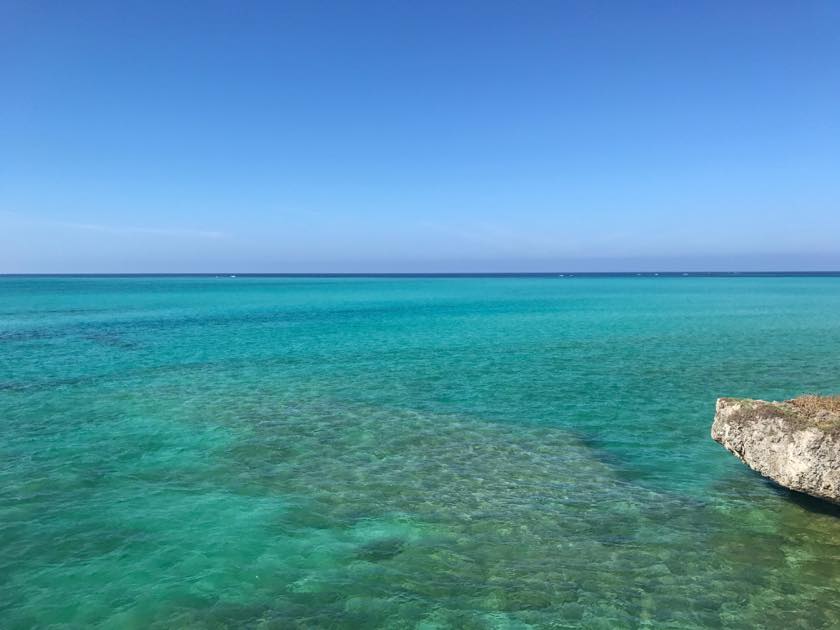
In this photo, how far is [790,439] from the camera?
36.7ft

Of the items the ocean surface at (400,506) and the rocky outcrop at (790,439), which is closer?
the ocean surface at (400,506)

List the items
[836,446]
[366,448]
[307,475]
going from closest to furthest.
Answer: [836,446]
[307,475]
[366,448]

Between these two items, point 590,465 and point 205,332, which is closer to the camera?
point 590,465

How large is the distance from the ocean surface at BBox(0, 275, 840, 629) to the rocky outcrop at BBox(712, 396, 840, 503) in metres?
0.78

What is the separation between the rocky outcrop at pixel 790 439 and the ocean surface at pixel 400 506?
778mm

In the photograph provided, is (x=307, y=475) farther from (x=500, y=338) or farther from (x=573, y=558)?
(x=500, y=338)

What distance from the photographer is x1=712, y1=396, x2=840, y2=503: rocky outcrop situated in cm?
1066

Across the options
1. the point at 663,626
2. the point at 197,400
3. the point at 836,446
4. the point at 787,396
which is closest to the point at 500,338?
the point at 787,396

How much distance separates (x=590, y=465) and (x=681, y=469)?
7.50 ft

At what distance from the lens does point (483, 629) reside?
25.4 ft

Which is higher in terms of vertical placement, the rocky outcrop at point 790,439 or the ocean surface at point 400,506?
the rocky outcrop at point 790,439

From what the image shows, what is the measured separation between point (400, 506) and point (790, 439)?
8289mm

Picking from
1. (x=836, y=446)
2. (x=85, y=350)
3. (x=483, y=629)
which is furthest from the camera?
(x=85, y=350)

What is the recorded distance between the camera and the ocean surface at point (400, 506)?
8352 millimetres
